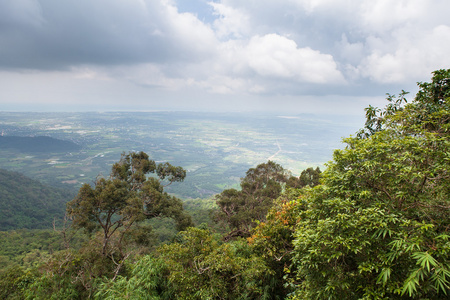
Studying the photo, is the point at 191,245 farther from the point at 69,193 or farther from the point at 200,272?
the point at 69,193

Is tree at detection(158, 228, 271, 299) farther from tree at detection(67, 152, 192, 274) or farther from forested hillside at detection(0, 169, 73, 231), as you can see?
forested hillside at detection(0, 169, 73, 231)

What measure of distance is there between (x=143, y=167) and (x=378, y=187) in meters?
12.9

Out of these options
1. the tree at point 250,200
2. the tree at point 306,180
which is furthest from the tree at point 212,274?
the tree at point 306,180

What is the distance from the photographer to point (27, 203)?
211ft

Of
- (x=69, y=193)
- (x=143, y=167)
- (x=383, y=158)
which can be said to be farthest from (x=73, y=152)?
(x=383, y=158)

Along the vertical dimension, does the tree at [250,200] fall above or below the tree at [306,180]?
below

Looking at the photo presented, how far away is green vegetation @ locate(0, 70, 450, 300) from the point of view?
3.24m

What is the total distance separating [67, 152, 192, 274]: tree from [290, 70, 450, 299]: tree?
943cm

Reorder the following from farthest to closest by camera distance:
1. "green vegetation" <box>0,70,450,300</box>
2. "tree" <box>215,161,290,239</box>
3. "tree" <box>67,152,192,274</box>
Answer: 1. "tree" <box>215,161,290,239</box>
2. "tree" <box>67,152,192,274</box>
3. "green vegetation" <box>0,70,450,300</box>

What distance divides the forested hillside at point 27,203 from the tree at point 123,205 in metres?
57.5

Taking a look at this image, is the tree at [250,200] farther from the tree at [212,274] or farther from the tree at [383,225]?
the tree at [383,225]

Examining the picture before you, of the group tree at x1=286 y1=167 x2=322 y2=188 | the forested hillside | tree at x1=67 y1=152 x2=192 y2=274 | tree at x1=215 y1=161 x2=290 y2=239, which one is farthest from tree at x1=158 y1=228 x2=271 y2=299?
the forested hillside

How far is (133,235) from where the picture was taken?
11961 millimetres

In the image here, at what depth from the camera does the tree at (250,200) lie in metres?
15.7
